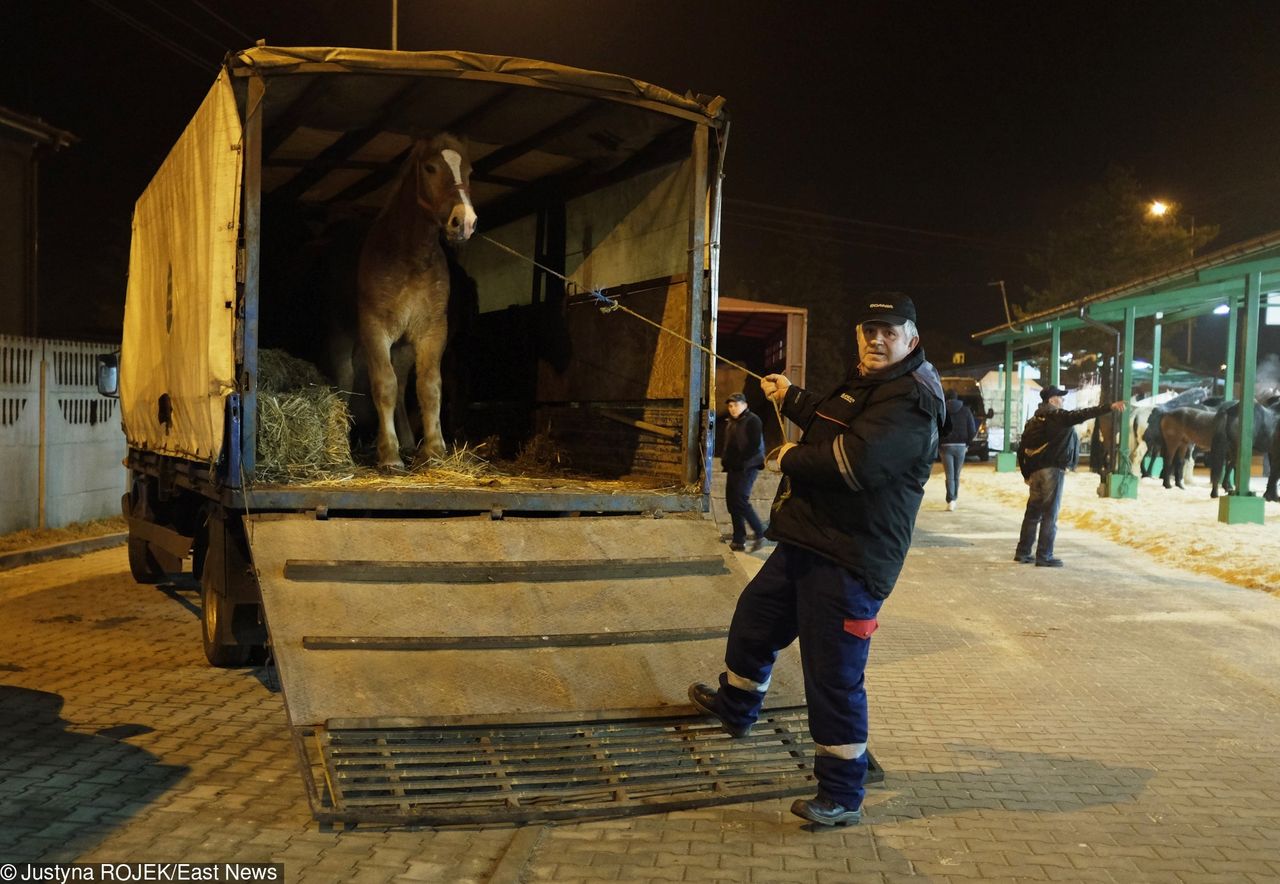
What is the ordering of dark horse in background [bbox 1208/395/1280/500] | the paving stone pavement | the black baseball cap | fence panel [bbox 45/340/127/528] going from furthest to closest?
dark horse in background [bbox 1208/395/1280/500] → fence panel [bbox 45/340/127/528] → the black baseball cap → the paving stone pavement

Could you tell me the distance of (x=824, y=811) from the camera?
4.24 m

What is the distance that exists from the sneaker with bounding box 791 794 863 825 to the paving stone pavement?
60mm

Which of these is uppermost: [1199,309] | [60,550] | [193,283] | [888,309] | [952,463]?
[1199,309]

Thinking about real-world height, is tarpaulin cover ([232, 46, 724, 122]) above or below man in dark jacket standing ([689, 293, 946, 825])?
above

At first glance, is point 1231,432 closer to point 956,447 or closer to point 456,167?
point 956,447

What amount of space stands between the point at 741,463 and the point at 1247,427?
23.0ft

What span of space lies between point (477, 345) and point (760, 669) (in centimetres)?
602

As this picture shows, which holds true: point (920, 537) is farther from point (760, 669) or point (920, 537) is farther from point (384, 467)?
point (760, 669)

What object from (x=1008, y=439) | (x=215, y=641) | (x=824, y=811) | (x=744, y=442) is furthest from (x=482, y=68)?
(x=1008, y=439)

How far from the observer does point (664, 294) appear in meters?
7.20

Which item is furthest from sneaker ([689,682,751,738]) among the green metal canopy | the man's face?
the green metal canopy

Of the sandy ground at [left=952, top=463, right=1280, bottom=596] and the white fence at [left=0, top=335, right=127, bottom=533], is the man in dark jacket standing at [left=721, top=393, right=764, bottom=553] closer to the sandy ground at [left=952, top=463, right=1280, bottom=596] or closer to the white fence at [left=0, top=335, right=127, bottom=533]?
the sandy ground at [left=952, top=463, right=1280, bottom=596]

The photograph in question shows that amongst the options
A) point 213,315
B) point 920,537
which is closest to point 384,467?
point 213,315

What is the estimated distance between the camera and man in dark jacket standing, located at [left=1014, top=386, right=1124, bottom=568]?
11.8 meters
